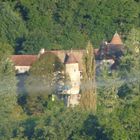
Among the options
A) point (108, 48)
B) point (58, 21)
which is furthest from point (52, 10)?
Answer: point (108, 48)

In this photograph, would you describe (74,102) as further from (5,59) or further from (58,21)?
(58,21)

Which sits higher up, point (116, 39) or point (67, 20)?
point (67, 20)

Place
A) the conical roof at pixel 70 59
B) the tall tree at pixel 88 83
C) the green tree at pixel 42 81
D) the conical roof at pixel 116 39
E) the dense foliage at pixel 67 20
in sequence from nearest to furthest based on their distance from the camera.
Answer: the tall tree at pixel 88 83 → the green tree at pixel 42 81 → the conical roof at pixel 70 59 → the conical roof at pixel 116 39 → the dense foliage at pixel 67 20

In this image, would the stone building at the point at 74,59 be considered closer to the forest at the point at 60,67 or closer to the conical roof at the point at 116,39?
the conical roof at the point at 116,39

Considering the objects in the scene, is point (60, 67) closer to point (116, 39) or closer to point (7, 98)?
point (7, 98)

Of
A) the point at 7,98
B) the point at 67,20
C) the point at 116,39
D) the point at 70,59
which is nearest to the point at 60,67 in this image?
the point at 70,59

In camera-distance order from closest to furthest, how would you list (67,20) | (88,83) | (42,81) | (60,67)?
1. (88,83)
2. (42,81)
3. (60,67)
4. (67,20)

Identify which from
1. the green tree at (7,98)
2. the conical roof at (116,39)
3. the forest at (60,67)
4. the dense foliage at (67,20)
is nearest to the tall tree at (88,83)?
the forest at (60,67)

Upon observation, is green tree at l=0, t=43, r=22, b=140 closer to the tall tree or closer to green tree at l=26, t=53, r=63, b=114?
green tree at l=26, t=53, r=63, b=114
